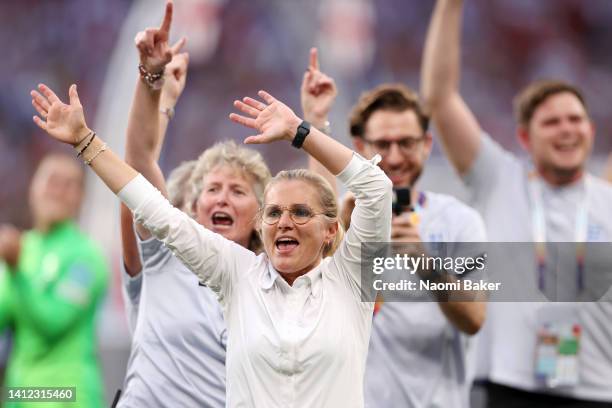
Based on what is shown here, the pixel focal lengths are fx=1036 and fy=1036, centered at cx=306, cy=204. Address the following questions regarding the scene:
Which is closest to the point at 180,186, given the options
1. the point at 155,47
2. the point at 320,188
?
the point at 155,47

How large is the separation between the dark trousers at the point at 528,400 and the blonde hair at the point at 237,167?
54.7 inches

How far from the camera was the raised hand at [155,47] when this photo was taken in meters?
3.33

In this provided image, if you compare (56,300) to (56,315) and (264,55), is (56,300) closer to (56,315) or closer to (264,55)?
(56,315)

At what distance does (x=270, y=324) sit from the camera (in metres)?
2.79

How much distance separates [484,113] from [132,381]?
850cm

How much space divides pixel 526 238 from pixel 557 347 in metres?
0.47

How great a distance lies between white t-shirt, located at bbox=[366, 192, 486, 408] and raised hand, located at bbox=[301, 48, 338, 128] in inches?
25.3

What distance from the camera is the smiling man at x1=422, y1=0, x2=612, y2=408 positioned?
4.28 meters

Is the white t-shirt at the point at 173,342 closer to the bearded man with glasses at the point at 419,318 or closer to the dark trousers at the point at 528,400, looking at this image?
the bearded man with glasses at the point at 419,318

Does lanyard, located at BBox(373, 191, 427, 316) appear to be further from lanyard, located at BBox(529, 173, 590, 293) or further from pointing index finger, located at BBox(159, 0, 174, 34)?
pointing index finger, located at BBox(159, 0, 174, 34)

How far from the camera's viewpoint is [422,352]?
3.95m

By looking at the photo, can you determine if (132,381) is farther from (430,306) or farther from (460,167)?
(460,167)

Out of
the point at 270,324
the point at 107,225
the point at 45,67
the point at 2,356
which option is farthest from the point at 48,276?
the point at 45,67

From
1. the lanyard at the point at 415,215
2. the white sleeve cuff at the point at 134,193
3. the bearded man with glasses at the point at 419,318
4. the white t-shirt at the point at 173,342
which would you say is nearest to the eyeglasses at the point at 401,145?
the bearded man with glasses at the point at 419,318
